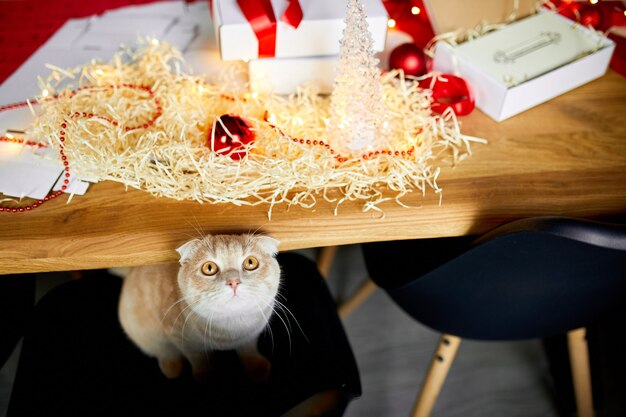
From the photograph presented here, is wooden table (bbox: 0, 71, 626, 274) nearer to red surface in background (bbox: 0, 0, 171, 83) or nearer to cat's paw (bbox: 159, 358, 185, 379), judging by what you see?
cat's paw (bbox: 159, 358, 185, 379)

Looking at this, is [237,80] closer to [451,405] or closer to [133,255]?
[133,255]

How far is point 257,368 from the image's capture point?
945mm

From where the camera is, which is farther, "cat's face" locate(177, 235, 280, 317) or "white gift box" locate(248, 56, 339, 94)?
"white gift box" locate(248, 56, 339, 94)

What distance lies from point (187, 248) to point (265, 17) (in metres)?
0.46

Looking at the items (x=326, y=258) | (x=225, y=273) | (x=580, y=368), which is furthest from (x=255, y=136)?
(x=580, y=368)

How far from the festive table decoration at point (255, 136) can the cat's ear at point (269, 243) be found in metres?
0.05

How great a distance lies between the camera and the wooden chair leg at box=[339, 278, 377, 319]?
1.55 m

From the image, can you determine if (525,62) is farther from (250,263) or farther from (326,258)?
(326,258)

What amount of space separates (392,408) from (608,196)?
83 cm

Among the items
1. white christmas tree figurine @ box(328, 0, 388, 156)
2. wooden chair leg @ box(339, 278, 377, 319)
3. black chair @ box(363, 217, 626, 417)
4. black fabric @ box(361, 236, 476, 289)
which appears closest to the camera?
black chair @ box(363, 217, 626, 417)

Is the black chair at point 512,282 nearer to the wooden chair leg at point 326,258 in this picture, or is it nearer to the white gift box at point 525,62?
the white gift box at point 525,62

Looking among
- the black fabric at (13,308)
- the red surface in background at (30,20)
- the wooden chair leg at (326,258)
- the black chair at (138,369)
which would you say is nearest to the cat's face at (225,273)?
the black chair at (138,369)

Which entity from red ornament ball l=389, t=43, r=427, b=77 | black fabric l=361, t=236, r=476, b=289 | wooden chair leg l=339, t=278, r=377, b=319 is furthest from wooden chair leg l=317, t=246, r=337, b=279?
red ornament ball l=389, t=43, r=427, b=77

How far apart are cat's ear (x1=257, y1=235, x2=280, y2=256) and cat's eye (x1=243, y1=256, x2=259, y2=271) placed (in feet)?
0.08
